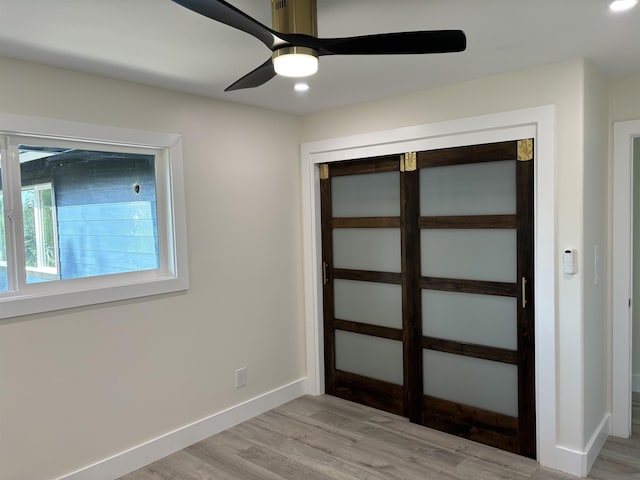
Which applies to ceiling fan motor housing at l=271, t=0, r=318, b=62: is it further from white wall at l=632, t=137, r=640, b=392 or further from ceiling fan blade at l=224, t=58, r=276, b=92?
white wall at l=632, t=137, r=640, b=392

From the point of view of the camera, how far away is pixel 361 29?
7.00ft

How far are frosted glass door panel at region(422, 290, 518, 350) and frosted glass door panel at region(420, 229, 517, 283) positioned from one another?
149mm

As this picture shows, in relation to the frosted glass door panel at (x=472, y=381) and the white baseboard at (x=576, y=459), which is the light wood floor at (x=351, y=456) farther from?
the frosted glass door panel at (x=472, y=381)

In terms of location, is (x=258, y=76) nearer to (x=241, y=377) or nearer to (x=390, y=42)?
(x=390, y=42)

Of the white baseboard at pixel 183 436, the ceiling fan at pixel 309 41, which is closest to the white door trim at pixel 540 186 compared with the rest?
the ceiling fan at pixel 309 41

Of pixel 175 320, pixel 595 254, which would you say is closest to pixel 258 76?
pixel 175 320

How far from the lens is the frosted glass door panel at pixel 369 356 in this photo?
3666 millimetres

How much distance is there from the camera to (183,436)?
3197 millimetres

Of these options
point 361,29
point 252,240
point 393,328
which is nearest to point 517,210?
point 393,328

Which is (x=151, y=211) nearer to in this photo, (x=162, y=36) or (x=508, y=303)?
(x=162, y=36)

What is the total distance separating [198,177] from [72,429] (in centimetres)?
174

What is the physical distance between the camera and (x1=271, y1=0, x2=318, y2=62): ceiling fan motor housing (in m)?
1.74

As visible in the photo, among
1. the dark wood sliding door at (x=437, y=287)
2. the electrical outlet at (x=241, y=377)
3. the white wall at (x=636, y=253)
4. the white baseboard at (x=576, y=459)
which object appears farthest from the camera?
the white wall at (x=636, y=253)

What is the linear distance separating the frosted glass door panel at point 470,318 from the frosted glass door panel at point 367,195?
73 centimetres
